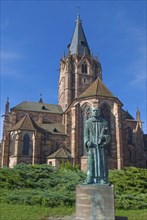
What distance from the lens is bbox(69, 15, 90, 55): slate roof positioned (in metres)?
56.4

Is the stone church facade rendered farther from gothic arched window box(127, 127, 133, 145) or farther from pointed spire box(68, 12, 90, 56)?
pointed spire box(68, 12, 90, 56)

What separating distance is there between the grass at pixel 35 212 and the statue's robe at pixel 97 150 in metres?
3.59

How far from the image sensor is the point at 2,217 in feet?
35.5

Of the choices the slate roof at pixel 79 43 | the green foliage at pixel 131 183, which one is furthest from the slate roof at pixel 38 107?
the green foliage at pixel 131 183

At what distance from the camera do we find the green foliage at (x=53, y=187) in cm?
1360

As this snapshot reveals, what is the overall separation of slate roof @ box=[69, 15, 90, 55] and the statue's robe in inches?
1842

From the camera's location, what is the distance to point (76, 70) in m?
53.6

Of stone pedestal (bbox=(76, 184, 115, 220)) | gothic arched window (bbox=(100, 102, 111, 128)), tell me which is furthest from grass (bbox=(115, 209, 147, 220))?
gothic arched window (bbox=(100, 102, 111, 128))

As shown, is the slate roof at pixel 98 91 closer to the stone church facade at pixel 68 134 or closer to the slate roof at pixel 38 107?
the stone church facade at pixel 68 134

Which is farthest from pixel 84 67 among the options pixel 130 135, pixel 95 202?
pixel 95 202

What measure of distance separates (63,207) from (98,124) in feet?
18.5

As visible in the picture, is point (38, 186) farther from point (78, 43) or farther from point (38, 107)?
point (78, 43)

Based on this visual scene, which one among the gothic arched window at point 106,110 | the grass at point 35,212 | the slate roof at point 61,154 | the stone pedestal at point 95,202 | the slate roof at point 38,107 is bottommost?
the grass at point 35,212

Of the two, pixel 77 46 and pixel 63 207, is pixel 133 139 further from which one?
pixel 63 207
